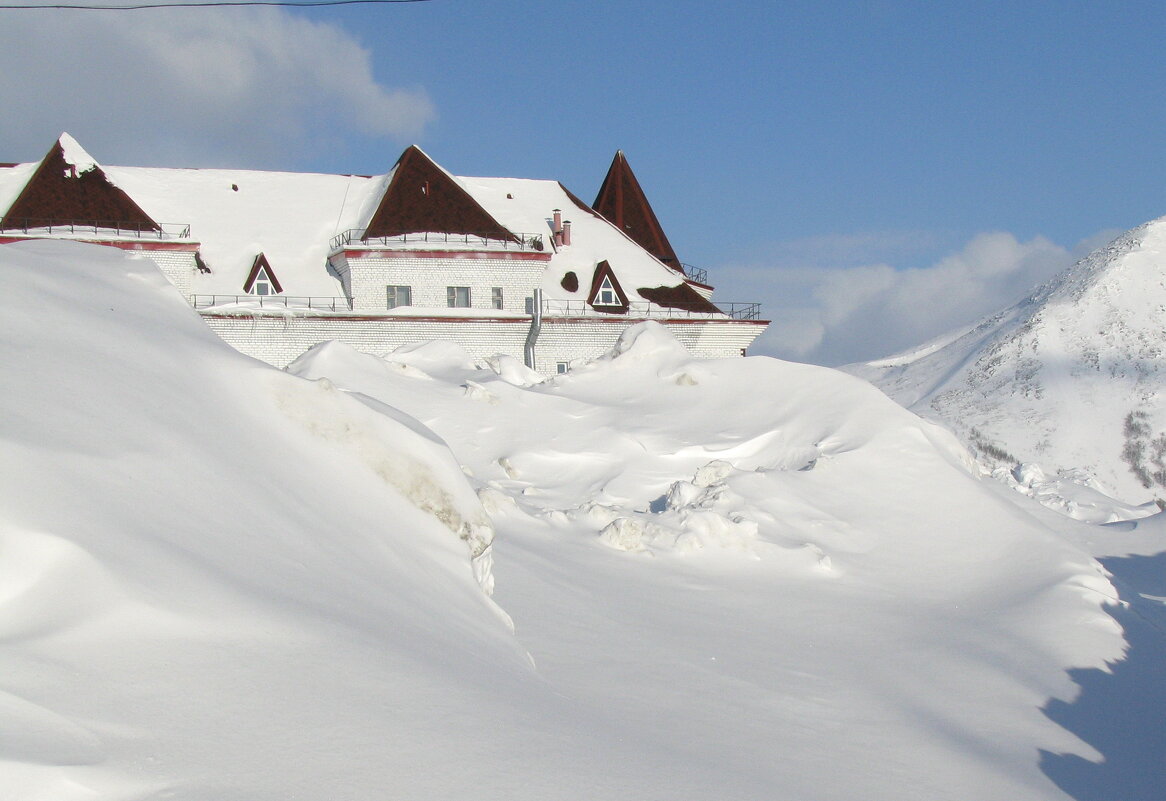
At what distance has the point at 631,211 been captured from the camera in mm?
41188

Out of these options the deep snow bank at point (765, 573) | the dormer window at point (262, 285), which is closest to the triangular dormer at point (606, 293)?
the dormer window at point (262, 285)

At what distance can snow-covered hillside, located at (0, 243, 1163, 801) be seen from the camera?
12.7 ft

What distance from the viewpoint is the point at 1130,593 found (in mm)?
13625

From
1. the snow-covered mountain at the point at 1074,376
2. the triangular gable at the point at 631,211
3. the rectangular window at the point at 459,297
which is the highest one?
the snow-covered mountain at the point at 1074,376

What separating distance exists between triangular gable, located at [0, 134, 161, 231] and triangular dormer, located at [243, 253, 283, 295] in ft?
9.99

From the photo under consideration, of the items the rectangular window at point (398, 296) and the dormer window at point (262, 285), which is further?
the rectangular window at point (398, 296)

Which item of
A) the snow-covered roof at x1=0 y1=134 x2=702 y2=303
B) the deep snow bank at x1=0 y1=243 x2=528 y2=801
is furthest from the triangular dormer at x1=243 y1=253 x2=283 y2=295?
the deep snow bank at x1=0 y1=243 x2=528 y2=801

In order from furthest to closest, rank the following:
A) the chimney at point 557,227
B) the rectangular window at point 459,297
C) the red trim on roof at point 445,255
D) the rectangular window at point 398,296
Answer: the chimney at point 557,227 < the rectangular window at point 459,297 < the rectangular window at point 398,296 < the red trim on roof at point 445,255

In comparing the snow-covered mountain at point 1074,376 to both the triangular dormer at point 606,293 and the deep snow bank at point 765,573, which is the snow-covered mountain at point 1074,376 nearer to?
the triangular dormer at point 606,293

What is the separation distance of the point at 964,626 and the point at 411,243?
83.3 ft

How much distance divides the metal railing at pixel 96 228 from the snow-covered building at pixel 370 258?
1.6 inches

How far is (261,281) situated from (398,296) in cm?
416

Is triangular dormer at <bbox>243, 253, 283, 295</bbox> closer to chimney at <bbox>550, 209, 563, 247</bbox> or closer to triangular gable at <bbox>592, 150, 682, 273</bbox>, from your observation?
chimney at <bbox>550, 209, 563, 247</bbox>

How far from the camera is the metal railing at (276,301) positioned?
3228 centimetres
